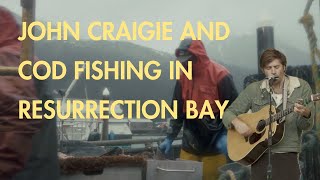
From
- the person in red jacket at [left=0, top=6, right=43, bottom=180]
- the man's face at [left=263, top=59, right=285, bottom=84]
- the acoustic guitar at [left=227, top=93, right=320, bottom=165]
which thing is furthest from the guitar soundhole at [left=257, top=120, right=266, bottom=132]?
the person in red jacket at [left=0, top=6, right=43, bottom=180]

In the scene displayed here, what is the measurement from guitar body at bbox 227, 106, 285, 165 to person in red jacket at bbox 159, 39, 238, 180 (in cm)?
40

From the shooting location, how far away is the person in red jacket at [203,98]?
232 cm

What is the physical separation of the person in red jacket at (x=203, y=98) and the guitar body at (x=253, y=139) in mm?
397

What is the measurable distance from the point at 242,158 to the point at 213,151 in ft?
1.89

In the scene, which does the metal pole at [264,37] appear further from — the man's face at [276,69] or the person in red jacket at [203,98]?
the man's face at [276,69]

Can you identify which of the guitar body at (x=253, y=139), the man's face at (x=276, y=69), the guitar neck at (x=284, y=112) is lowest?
the guitar body at (x=253, y=139)

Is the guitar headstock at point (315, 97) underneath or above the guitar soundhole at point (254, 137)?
above

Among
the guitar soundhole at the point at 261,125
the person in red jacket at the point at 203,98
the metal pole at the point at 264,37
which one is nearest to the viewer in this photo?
the guitar soundhole at the point at 261,125

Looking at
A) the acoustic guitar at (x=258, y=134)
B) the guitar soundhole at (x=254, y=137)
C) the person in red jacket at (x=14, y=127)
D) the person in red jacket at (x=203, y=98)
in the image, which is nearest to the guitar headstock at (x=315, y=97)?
the acoustic guitar at (x=258, y=134)

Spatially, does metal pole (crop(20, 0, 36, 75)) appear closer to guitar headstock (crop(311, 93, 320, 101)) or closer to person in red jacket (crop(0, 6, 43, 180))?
person in red jacket (crop(0, 6, 43, 180))

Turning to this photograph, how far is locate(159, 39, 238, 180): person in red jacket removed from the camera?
7.61 ft

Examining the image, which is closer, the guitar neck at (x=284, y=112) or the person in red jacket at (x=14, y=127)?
the person in red jacket at (x=14, y=127)

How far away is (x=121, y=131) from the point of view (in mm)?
5500

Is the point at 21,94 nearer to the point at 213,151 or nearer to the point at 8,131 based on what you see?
the point at 8,131
